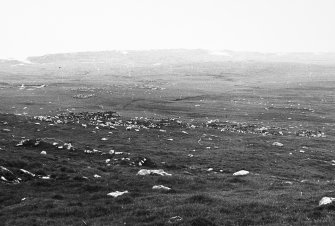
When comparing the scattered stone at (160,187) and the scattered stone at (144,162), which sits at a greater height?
the scattered stone at (160,187)

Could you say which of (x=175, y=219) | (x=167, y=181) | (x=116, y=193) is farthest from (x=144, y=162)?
(x=175, y=219)

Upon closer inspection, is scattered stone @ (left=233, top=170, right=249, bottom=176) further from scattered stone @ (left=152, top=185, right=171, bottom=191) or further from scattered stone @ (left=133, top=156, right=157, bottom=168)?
scattered stone @ (left=152, top=185, right=171, bottom=191)

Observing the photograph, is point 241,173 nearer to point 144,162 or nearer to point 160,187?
point 144,162


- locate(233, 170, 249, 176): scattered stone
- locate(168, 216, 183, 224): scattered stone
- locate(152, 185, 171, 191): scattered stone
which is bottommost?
locate(233, 170, 249, 176): scattered stone

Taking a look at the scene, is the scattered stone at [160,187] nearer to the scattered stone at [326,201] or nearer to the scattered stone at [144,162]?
the scattered stone at [144,162]

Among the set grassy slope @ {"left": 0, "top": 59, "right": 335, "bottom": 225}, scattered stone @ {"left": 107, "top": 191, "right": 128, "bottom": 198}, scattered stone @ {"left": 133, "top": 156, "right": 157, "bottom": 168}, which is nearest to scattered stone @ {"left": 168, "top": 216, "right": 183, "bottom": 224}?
grassy slope @ {"left": 0, "top": 59, "right": 335, "bottom": 225}

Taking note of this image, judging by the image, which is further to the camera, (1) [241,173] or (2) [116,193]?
(1) [241,173]

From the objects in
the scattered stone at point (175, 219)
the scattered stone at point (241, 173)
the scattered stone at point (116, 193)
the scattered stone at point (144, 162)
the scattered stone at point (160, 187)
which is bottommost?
the scattered stone at point (241, 173)

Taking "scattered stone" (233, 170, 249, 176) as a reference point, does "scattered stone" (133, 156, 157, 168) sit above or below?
above

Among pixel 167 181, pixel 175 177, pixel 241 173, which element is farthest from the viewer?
pixel 241 173

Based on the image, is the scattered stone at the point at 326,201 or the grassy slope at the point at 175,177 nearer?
the grassy slope at the point at 175,177

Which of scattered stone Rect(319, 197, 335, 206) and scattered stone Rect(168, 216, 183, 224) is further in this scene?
scattered stone Rect(319, 197, 335, 206)

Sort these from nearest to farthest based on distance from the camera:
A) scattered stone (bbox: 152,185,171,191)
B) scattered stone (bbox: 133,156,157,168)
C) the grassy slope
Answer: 1. the grassy slope
2. scattered stone (bbox: 152,185,171,191)
3. scattered stone (bbox: 133,156,157,168)

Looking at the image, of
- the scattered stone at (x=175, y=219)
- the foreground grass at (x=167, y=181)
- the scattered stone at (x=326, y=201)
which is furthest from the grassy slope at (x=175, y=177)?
the scattered stone at (x=326, y=201)
